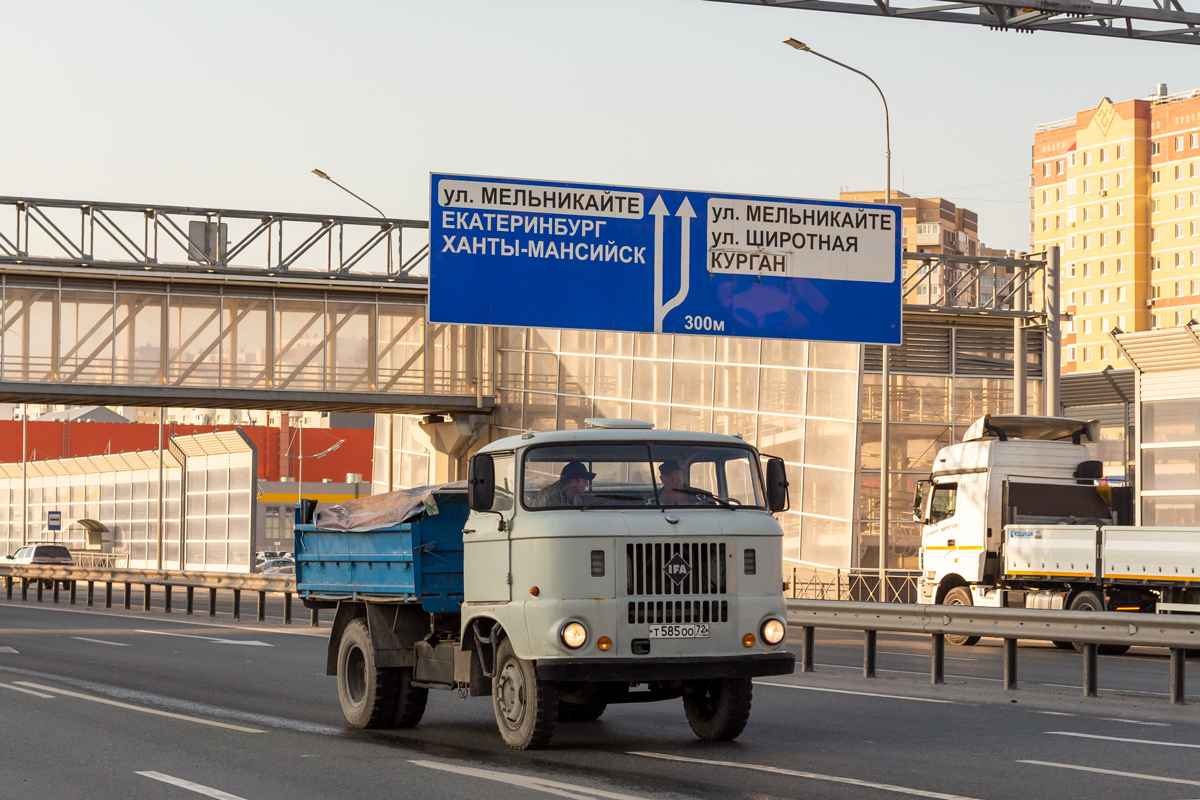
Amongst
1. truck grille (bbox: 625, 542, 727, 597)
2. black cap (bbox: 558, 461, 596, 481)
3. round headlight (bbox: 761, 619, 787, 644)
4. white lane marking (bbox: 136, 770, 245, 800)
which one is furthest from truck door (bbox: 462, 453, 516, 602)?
white lane marking (bbox: 136, 770, 245, 800)

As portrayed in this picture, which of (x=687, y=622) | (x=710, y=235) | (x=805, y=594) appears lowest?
(x=805, y=594)

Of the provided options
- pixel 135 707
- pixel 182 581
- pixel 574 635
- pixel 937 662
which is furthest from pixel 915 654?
pixel 182 581

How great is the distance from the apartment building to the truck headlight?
142m

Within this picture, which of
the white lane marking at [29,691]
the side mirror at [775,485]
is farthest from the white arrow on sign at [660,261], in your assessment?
the side mirror at [775,485]

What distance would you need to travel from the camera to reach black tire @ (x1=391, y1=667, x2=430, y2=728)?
12.6m

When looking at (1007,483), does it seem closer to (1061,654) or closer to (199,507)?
(1061,654)

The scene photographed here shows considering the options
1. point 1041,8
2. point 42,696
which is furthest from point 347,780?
point 1041,8

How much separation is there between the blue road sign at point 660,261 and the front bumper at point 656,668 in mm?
14661

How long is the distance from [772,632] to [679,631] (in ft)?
2.37

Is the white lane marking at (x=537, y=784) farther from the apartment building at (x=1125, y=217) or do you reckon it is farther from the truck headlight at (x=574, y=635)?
the apartment building at (x=1125, y=217)

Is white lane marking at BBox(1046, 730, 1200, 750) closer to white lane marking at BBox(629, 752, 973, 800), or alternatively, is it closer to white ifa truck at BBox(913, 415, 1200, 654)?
white lane marking at BBox(629, 752, 973, 800)

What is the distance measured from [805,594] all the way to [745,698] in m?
31.3

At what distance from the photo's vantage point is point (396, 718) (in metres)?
12.7

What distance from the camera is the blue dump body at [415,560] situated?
12117mm
